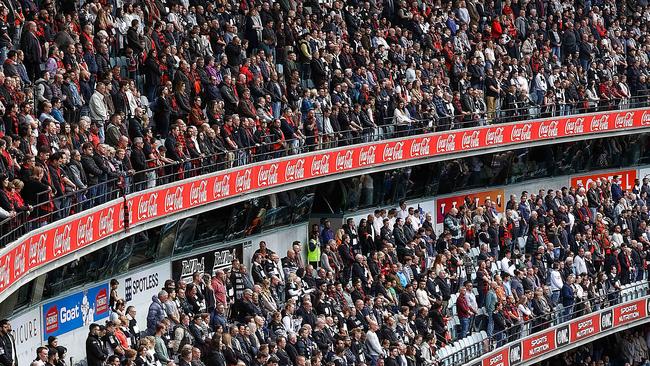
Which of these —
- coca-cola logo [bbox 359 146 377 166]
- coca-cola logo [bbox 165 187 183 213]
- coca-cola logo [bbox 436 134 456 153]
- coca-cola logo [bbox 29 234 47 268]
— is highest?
coca-cola logo [bbox 436 134 456 153]

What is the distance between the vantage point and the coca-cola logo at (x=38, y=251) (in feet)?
65.1

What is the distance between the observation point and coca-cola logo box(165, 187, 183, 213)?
2462 cm

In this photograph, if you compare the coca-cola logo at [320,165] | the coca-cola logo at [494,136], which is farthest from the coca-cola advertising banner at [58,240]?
the coca-cola logo at [494,136]

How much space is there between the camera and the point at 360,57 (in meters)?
33.1

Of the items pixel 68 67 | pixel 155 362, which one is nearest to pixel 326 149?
pixel 68 67

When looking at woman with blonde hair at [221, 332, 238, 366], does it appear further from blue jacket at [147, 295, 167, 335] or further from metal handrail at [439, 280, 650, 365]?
metal handrail at [439, 280, 650, 365]

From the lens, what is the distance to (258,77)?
94.8 ft

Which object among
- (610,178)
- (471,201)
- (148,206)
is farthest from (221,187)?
(610,178)

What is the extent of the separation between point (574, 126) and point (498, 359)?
9.98m

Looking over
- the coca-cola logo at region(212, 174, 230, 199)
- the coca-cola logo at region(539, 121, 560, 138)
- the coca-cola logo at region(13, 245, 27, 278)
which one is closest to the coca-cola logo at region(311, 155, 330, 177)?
the coca-cola logo at region(212, 174, 230, 199)

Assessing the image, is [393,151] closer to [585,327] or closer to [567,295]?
[567,295]

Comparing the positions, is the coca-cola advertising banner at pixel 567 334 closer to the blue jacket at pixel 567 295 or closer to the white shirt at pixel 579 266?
the blue jacket at pixel 567 295

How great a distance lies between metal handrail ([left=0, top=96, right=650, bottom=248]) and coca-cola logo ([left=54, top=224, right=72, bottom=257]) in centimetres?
21

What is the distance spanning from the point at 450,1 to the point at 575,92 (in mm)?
3914
